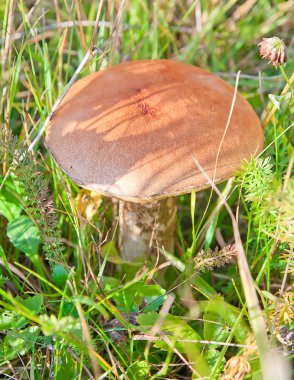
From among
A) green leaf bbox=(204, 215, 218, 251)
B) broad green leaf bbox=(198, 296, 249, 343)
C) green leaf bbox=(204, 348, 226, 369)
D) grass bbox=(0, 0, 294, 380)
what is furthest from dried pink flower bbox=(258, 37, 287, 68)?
green leaf bbox=(204, 348, 226, 369)

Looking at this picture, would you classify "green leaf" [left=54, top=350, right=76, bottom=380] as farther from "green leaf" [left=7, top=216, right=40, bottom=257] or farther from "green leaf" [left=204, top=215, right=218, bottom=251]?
"green leaf" [left=204, top=215, right=218, bottom=251]

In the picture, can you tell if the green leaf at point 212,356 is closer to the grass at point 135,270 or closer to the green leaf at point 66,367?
the grass at point 135,270

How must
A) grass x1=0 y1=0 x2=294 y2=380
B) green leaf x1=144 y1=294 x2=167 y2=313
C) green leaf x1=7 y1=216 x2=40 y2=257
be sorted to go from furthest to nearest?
1. green leaf x1=7 y1=216 x2=40 y2=257
2. green leaf x1=144 y1=294 x2=167 y2=313
3. grass x1=0 y1=0 x2=294 y2=380

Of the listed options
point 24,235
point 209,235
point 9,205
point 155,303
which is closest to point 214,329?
point 155,303

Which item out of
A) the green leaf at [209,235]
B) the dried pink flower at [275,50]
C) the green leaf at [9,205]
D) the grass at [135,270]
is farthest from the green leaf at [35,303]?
the dried pink flower at [275,50]

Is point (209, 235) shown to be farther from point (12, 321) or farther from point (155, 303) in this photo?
point (12, 321)

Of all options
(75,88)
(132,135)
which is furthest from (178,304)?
(75,88)

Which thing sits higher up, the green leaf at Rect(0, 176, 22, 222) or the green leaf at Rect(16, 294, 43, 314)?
the green leaf at Rect(0, 176, 22, 222)
